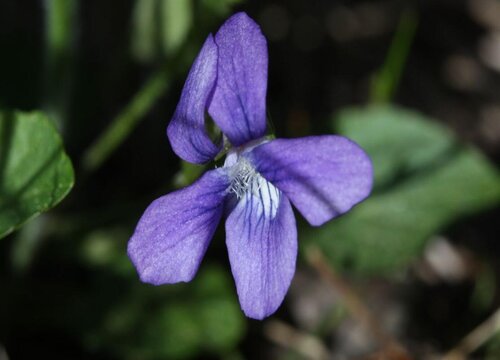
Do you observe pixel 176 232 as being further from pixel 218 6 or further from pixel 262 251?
pixel 218 6

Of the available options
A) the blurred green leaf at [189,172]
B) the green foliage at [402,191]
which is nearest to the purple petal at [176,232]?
the blurred green leaf at [189,172]

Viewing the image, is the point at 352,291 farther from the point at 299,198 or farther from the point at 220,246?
the point at 299,198

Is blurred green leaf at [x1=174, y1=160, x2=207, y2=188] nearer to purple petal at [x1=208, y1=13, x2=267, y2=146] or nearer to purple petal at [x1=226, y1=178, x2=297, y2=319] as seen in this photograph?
purple petal at [x1=226, y1=178, x2=297, y2=319]

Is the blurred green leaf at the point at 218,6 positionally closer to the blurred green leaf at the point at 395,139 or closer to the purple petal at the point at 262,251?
the purple petal at the point at 262,251

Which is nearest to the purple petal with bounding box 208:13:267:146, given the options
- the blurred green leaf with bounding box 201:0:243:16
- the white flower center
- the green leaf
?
the white flower center

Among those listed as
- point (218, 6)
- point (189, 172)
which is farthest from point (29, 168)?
point (218, 6)

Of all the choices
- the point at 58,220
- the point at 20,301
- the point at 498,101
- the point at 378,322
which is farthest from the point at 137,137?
the point at 498,101

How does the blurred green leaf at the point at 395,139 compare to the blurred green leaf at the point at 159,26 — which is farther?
the blurred green leaf at the point at 395,139
